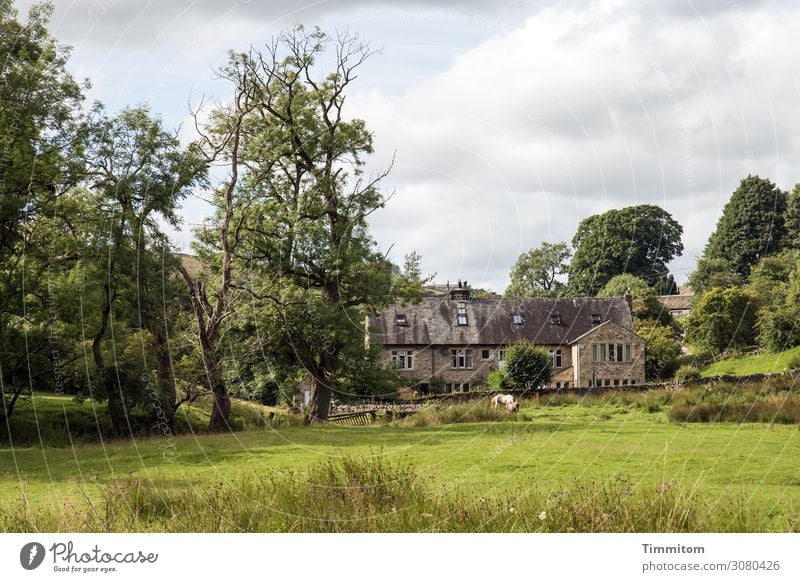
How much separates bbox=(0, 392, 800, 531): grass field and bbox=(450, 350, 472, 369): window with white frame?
3473 centimetres

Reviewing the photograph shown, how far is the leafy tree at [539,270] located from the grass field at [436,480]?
6444 mm

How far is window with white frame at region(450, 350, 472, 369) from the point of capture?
6153cm

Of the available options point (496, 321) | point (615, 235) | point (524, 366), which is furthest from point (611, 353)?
point (615, 235)

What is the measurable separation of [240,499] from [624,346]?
50118mm

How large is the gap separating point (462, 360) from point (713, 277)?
721 inches

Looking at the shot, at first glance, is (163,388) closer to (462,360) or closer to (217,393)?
(217,393)

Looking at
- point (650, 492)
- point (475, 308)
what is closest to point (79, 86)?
point (650, 492)

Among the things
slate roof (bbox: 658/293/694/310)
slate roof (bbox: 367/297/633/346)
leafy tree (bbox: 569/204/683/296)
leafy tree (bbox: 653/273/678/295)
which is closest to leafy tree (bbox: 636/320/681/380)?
slate roof (bbox: 367/297/633/346)

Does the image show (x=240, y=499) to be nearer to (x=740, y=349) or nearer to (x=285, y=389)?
(x=285, y=389)

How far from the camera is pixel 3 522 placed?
1095 centimetres

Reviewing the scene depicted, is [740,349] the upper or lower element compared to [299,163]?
lower

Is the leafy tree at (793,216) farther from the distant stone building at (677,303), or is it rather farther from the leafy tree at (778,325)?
the distant stone building at (677,303)

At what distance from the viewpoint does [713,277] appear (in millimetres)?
56875

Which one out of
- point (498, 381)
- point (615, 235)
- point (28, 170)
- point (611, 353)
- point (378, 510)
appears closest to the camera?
point (378, 510)
